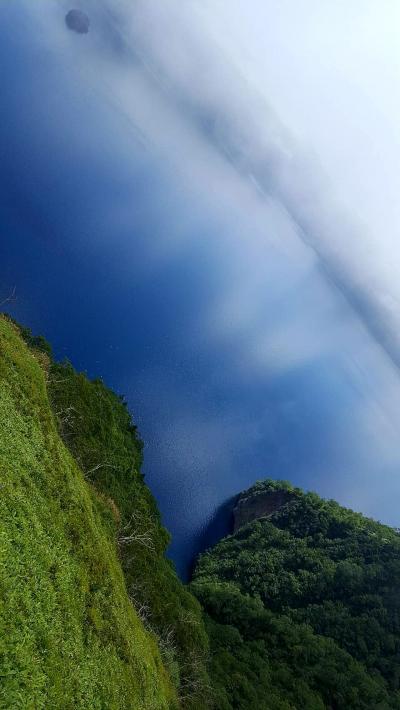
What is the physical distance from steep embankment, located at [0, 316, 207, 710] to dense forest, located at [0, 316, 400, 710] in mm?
89

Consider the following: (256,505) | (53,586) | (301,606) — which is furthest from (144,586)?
(256,505)

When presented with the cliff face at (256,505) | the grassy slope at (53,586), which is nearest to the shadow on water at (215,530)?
the cliff face at (256,505)

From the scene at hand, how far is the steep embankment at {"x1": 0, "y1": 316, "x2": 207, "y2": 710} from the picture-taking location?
16172mm

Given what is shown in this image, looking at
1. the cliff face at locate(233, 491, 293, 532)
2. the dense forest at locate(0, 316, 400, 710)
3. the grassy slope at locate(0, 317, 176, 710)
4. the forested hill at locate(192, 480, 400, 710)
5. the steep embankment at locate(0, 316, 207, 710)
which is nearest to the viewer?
the grassy slope at locate(0, 317, 176, 710)

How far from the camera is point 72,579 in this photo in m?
20.4

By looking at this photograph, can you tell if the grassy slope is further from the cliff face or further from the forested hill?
the cliff face

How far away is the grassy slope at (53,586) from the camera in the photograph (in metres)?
15.6

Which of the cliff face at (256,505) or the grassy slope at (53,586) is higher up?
the cliff face at (256,505)

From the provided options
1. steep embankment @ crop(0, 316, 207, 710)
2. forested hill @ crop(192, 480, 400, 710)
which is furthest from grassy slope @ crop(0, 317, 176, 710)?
forested hill @ crop(192, 480, 400, 710)

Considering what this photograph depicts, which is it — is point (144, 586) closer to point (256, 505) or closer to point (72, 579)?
point (72, 579)

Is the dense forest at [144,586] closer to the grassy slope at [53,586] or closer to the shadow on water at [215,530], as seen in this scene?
the grassy slope at [53,586]

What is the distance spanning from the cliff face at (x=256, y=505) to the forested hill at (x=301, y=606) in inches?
7.5

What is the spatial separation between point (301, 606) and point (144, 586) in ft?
134

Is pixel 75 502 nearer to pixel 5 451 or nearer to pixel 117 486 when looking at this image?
pixel 5 451
